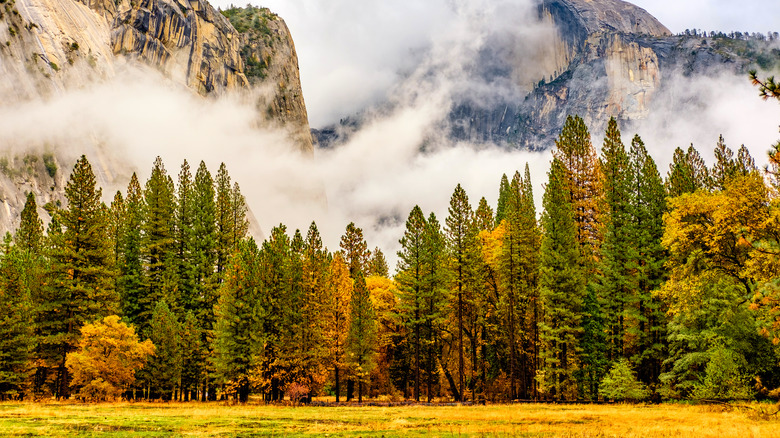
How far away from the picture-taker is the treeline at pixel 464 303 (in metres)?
34.4

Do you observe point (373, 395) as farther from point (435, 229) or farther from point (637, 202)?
point (637, 202)

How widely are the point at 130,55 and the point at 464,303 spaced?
114 metres

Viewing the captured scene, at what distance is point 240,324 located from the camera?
41.5 m

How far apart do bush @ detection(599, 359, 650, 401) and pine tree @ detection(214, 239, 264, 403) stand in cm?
2409

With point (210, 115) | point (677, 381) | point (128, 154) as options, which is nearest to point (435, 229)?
point (677, 381)

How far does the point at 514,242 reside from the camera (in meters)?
43.8

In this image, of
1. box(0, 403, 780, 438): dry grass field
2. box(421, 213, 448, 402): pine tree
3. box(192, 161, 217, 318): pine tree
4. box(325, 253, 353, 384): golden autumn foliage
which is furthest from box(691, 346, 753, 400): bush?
box(192, 161, 217, 318): pine tree

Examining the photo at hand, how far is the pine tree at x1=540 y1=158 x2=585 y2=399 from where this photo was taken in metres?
40.0

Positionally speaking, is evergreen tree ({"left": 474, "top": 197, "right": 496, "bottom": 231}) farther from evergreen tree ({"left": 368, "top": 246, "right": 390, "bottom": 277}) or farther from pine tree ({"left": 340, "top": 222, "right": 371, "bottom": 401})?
evergreen tree ({"left": 368, "top": 246, "right": 390, "bottom": 277})

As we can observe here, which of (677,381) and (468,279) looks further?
(468,279)

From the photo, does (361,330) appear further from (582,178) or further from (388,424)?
(582,178)

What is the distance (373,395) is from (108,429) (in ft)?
133

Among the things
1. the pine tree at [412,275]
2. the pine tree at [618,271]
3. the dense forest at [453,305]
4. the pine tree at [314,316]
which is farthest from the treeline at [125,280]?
the pine tree at [618,271]

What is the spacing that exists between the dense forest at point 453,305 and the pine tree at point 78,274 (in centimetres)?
14
